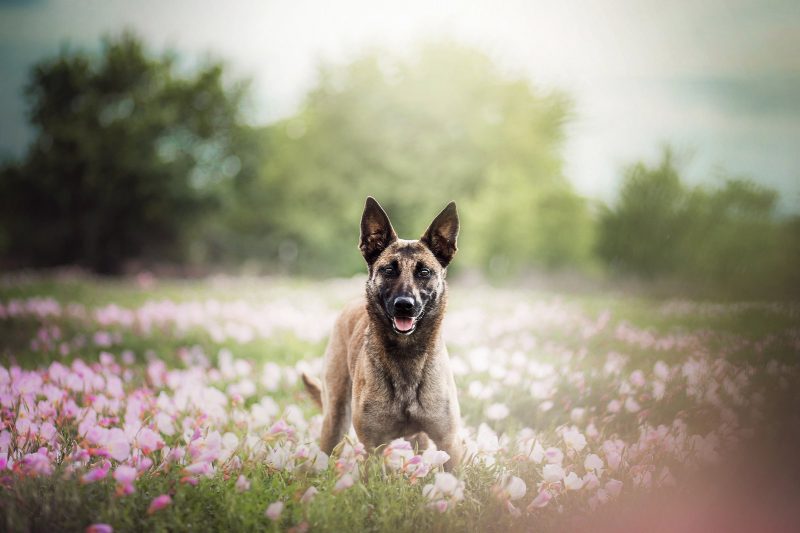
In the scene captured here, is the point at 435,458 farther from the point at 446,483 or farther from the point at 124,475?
the point at 124,475

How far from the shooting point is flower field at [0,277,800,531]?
312 centimetres

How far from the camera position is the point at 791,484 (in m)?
3.85

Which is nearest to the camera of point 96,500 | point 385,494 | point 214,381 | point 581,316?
point 96,500

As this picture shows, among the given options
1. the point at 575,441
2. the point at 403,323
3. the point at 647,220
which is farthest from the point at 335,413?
the point at 647,220

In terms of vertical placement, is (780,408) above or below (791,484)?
above

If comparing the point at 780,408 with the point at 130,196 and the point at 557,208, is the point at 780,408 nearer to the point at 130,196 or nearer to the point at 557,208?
the point at 557,208

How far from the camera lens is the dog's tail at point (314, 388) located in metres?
5.18

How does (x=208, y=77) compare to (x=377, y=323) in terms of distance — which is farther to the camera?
(x=208, y=77)

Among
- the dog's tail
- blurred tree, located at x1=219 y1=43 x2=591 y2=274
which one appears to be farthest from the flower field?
blurred tree, located at x1=219 y1=43 x2=591 y2=274

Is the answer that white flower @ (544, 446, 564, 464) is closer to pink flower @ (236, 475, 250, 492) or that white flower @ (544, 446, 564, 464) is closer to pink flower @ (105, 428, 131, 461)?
pink flower @ (236, 475, 250, 492)

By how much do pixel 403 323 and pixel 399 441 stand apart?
0.80m

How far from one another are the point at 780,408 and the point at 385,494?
3.64m

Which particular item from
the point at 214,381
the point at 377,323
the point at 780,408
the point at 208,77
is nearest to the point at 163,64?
the point at 208,77

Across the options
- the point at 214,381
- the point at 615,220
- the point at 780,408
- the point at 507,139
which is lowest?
the point at 214,381
